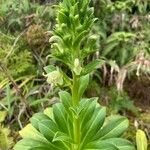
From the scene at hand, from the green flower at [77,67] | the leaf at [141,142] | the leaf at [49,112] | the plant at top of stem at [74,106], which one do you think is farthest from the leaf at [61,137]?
the leaf at [141,142]

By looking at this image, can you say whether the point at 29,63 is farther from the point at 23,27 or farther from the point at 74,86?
the point at 74,86

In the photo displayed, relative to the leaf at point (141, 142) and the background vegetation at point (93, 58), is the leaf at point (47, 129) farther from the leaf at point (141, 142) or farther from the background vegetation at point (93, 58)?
the background vegetation at point (93, 58)

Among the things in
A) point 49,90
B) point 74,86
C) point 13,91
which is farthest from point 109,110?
point 74,86

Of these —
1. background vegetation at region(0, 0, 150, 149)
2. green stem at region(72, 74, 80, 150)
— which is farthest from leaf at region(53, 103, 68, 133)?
background vegetation at region(0, 0, 150, 149)

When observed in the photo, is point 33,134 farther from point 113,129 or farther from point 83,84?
point 83,84

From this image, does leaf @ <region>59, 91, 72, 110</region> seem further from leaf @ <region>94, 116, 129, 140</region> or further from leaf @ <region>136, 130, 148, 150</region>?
leaf @ <region>136, 130, 148, 150</region>
